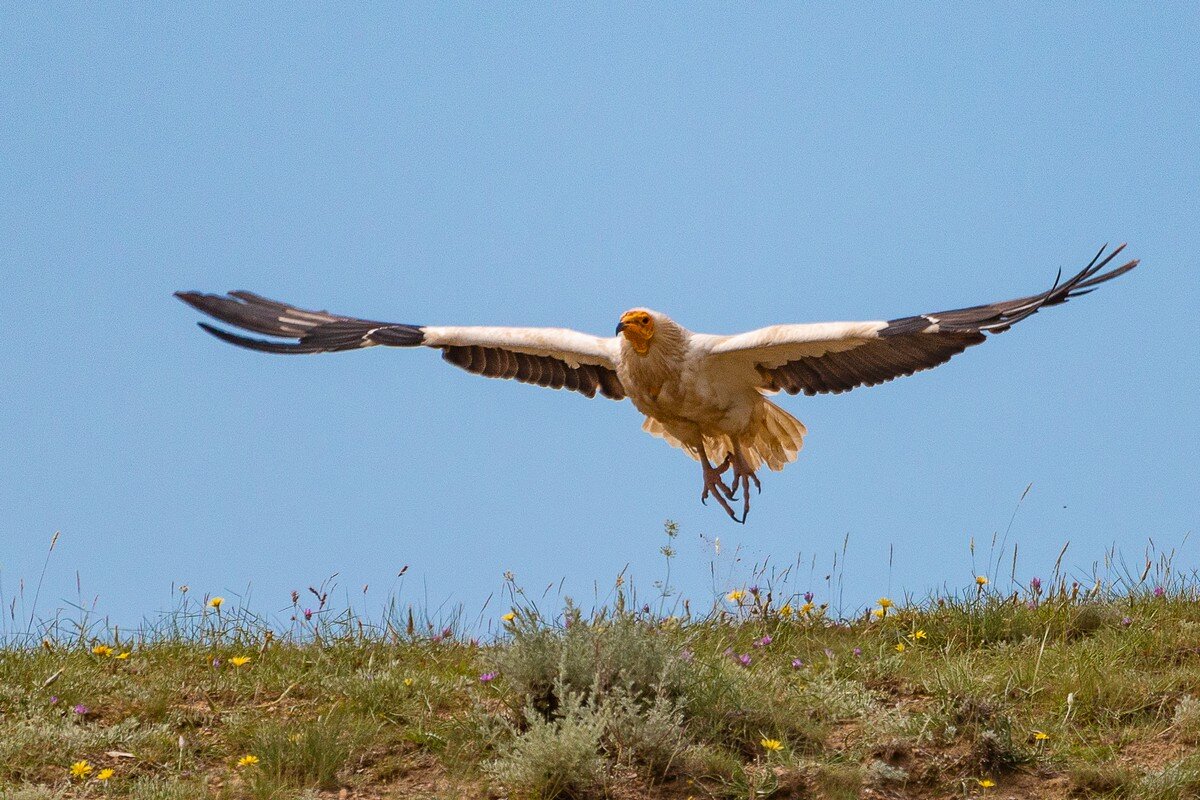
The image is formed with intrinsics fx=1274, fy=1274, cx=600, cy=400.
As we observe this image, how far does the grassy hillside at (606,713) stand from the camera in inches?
190

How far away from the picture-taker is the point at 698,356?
24.9 ft

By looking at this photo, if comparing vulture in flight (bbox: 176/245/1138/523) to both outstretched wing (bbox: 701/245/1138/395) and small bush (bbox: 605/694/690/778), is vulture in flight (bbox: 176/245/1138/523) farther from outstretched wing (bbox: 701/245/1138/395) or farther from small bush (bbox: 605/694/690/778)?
small bush (bbox: 605/694/690/778)

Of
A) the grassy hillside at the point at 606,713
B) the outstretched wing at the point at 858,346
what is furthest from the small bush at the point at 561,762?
the outstretched wing at the point at 858,346

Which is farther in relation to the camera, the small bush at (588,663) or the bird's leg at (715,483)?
the bird's leg at (715,483)

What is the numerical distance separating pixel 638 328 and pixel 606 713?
3.23 meters

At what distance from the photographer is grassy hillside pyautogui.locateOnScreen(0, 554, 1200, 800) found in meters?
4.84

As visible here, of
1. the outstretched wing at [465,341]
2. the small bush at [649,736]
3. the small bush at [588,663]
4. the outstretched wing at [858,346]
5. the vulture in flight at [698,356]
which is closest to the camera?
the small bush at [649,736]

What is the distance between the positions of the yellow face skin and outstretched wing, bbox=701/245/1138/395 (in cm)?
35

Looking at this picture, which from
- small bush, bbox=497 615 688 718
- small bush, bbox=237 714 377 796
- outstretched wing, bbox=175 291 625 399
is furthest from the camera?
outstretched wing, bbox=175 291 625 399

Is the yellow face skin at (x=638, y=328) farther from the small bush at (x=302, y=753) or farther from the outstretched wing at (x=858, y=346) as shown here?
the small bush at (x=302, y=753)

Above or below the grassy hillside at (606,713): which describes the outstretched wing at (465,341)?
above

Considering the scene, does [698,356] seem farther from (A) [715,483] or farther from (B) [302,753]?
(B) [302,753]

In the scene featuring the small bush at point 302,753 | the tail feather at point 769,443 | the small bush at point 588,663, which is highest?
the tail feather at point 769,443

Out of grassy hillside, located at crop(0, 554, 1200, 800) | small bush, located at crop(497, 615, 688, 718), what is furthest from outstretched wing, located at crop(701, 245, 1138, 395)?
small bush, located at crop(497, 615, 688, 718)
